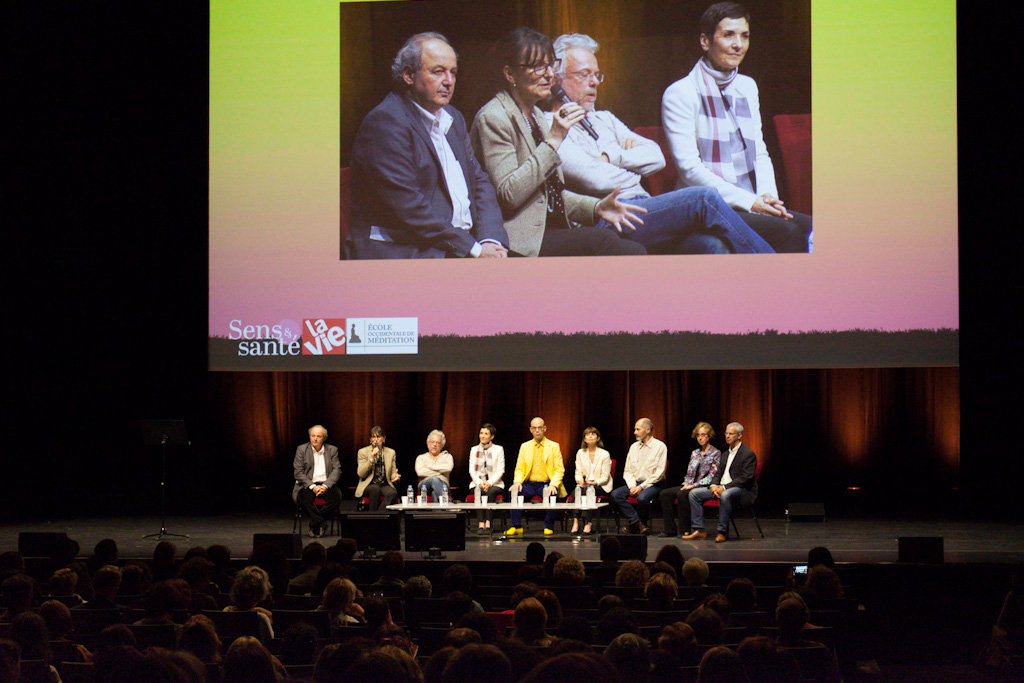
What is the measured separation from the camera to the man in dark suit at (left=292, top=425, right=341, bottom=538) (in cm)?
831

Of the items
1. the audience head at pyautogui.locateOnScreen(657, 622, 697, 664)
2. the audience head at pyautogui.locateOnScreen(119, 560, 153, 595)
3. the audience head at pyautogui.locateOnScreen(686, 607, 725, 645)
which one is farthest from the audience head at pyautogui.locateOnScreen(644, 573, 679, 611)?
the audience head at pyautogui.locateOnScreen(119, 560, 153, 595)

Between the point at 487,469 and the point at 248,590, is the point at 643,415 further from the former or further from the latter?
the point at 248,590

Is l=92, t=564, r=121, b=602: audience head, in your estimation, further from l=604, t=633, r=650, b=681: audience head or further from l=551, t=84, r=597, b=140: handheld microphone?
l=551, t=84, r=597, b=140: handheld microphone

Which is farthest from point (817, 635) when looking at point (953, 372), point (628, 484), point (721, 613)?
point (953, 372)

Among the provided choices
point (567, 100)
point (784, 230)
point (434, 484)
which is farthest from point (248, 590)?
point (784, 230)

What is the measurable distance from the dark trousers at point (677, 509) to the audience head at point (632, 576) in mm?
3508

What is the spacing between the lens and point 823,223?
26.5ft

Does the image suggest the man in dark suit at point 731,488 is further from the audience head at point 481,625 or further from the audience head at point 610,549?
the audience head at point 481,625

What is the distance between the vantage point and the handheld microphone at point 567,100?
323 inches

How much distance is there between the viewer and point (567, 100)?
8.23m

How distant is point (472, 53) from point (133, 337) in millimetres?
4202

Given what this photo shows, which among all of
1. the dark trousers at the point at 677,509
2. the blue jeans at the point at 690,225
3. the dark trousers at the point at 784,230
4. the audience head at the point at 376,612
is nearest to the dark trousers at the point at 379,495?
the dark trousers at the point at 677,509

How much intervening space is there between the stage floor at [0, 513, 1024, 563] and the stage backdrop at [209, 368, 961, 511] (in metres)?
0.77

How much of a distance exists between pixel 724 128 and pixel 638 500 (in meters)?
3.01
